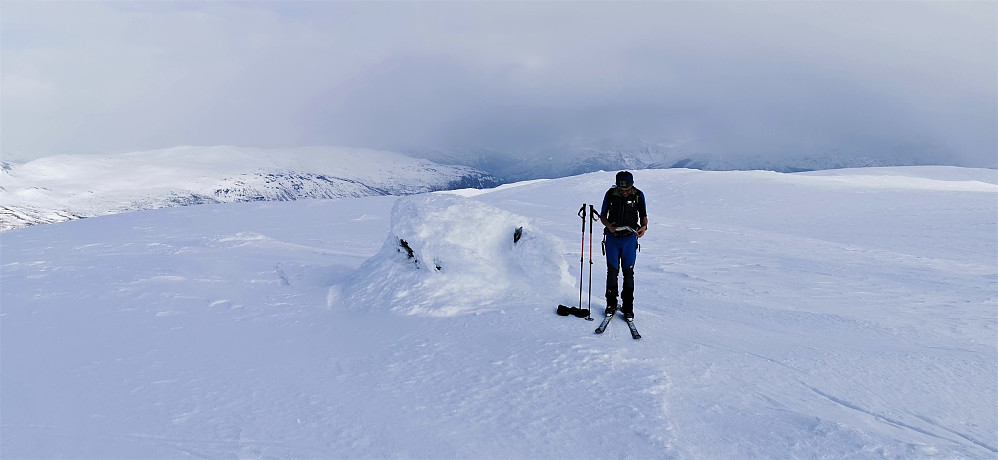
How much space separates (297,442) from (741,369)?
5212 millimetres

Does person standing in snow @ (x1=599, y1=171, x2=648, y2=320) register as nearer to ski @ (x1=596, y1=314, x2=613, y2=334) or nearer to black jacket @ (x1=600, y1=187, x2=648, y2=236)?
black jacket @ (x1=600, y1=187, x2=648, y2=236)

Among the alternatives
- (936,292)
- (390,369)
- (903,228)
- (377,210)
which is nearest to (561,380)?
(390,369)

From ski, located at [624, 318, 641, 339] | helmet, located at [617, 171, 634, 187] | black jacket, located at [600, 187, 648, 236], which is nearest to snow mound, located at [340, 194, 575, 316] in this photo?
ski, located at [624, 318, 641, 339]

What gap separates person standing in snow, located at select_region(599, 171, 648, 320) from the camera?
8195 millimetres

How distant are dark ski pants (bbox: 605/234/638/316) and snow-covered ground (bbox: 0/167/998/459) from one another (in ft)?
1.16

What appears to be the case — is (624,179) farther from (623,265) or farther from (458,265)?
(458,265)

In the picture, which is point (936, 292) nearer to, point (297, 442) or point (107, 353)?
point (297, 442)

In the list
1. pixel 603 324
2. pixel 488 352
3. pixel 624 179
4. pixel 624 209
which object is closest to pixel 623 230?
→ pixel 624 209

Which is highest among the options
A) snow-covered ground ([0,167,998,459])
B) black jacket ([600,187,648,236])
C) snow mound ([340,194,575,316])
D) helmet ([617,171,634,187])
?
helmet ([617,171,634,187])

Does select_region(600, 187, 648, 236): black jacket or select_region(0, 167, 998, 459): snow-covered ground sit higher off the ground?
select_region(600, 187, 648, 236): black jacket

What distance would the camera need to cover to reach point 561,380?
608cm

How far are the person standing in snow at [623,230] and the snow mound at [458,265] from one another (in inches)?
47.5

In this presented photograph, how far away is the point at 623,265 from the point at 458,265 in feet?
10.5

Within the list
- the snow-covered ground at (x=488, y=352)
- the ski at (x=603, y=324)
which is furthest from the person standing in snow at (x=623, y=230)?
the snow-covered ground at (x=488, y=352)
